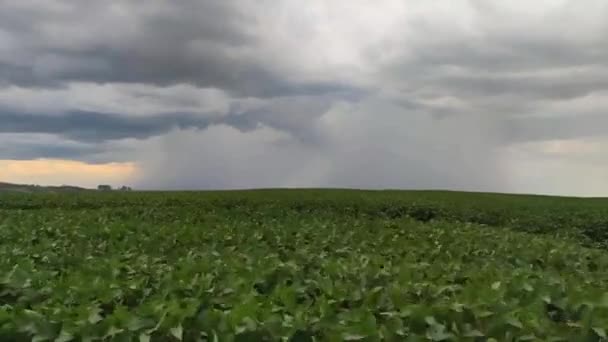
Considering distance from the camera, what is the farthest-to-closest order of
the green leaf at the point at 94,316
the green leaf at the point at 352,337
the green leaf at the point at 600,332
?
the green leaf at the point at 94,316 < the green leaf at the point at 600,332 < the green leaf at the point at 352,337

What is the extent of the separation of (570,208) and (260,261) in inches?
881

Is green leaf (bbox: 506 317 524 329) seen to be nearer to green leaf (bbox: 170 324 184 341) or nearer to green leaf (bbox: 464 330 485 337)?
green leaf (bbox: 464 330 485 337)

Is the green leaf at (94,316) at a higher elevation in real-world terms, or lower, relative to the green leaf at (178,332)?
higher

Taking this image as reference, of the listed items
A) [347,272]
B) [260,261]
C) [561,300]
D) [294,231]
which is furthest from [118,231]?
[561,300]

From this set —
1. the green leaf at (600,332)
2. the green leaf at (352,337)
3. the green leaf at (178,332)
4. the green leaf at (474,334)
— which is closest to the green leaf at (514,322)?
the green leaf at (474,334)

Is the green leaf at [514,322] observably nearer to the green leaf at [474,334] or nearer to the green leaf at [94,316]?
the green leaf at [474,334]

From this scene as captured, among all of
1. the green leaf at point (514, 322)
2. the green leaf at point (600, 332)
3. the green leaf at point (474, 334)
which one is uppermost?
the green leaf at point (514, 322)

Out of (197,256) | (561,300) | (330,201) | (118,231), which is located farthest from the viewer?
(330,201)

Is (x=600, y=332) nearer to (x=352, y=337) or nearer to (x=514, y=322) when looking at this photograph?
(x=514, y=322)

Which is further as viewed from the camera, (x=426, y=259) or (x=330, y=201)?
(x=330, y=201)

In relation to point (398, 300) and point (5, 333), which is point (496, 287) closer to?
point (398, 300)

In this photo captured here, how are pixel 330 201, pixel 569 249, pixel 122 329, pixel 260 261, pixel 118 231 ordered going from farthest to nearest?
1. pixel 330 201
2. pixel 118 231
3. pixel 569 249
4. pixel 260 261
5. pixel 122 329

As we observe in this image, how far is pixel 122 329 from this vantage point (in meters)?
3.12

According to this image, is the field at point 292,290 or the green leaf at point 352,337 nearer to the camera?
the green leaf at point 352,337
